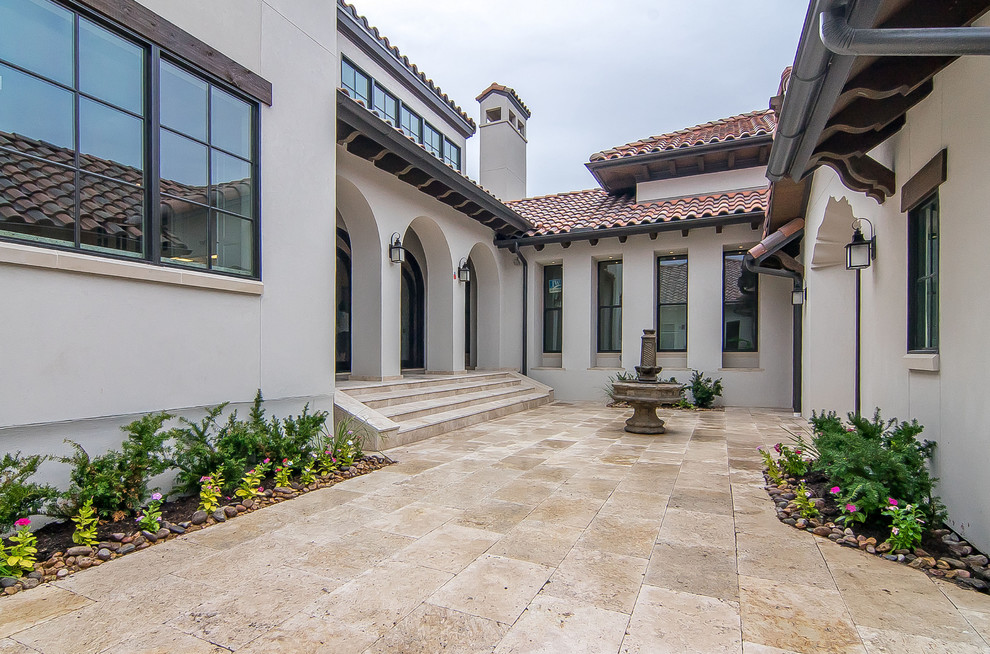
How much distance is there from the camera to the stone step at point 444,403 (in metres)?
7.20

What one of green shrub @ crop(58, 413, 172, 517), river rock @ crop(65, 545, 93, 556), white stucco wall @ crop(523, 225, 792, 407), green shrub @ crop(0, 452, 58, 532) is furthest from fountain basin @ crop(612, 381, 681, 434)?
green shrub @ crop(0, 452, 58, 532)

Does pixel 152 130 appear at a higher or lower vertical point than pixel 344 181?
lower

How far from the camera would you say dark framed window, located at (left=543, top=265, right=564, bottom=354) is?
12.6 metres

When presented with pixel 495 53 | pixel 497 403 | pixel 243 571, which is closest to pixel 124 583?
pixel 243 571

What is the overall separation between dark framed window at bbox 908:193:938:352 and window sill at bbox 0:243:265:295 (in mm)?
5617

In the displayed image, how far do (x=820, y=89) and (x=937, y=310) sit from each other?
71.9 inches

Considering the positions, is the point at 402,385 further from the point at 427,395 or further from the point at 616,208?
the point at 616,208

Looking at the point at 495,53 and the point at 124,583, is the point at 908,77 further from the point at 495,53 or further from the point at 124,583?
the point at 495,53

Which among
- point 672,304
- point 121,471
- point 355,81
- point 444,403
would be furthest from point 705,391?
point 121,471

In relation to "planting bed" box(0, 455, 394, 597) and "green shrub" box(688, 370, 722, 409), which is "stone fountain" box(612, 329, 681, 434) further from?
"planting bed" box(0, 455, 394, 597)

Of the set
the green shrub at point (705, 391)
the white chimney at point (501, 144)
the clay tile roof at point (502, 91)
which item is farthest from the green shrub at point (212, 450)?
the clay tile roof at point (502, 91)

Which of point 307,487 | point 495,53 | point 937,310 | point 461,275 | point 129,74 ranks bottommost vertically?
point 307,487

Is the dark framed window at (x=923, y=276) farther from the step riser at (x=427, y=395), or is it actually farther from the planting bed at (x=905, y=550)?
the step riser at (x=427, y=395)

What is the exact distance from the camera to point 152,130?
421cm
